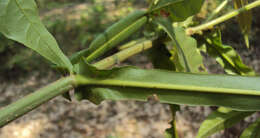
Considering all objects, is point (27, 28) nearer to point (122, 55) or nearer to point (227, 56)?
point (122, 55)

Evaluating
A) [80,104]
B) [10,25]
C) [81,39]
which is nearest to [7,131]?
[80,104]

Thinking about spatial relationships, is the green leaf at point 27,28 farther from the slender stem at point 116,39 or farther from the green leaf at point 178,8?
the green leaf at point 178,8

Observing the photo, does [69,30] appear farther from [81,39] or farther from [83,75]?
[83,75]

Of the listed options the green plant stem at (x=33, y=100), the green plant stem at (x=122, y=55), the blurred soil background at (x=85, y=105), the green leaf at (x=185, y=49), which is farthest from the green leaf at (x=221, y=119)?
the blurred soil background at (x=85, y=105)

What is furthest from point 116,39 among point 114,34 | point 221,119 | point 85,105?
point 85,105

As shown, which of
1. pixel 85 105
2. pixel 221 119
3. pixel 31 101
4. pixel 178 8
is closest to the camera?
pixel 31 101

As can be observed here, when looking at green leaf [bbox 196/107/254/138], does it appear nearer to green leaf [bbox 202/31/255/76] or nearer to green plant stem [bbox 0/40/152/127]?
green leaf [bbox 202/31/255/76]
